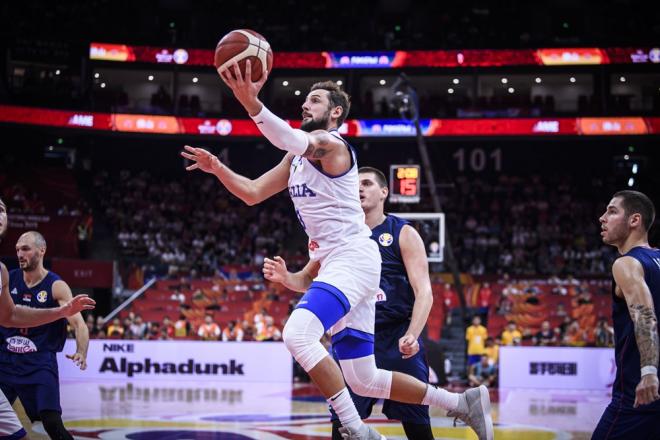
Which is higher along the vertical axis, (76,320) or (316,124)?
(316,124)

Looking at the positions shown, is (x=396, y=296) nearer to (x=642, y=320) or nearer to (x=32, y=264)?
(x=642, y=320)

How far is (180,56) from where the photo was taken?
39.8 metres

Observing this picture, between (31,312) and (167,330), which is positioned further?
(167,330)

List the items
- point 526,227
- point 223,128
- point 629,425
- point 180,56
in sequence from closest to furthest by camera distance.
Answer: point 629,425 → point 526,227 → point 223,128 → point 180,56

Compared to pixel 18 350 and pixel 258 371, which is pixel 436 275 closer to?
pixel 258 371

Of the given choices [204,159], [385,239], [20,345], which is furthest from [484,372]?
[204,159]

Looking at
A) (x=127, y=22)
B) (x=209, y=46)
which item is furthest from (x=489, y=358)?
(x=127, y=22)

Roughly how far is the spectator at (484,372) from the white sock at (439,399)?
14.8 metres

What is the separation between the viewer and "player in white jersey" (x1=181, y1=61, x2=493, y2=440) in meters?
5.60

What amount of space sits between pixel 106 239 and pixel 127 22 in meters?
14.1

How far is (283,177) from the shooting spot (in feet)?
21.0

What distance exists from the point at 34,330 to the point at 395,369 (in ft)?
11.3

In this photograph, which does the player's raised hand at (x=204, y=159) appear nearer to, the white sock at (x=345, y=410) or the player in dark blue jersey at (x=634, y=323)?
the white sock at (x=345, y=410)

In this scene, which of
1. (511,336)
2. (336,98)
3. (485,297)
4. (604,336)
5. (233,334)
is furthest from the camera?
(485,297)
